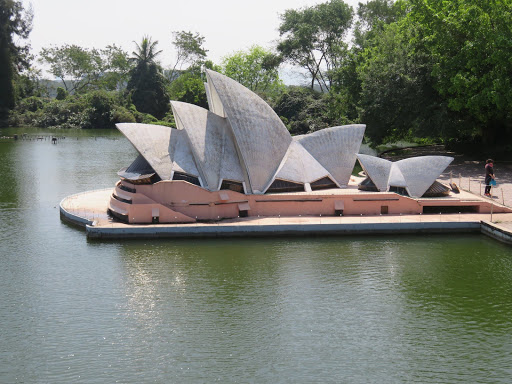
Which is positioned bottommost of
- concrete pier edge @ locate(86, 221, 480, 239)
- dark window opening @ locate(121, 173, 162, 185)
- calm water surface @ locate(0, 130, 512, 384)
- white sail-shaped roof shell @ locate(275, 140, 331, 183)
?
calm water surface @ locate(0, 130, 512, 384)

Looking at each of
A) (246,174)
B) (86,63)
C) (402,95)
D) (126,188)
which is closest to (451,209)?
(246,174)

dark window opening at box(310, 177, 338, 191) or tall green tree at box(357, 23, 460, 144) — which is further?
tall green tree at box(357, 23, 460, 144)

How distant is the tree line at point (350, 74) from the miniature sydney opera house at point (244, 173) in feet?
35.3

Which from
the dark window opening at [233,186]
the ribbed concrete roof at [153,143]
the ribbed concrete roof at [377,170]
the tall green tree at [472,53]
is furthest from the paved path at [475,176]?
the ribbed concrete roof at [153,143]

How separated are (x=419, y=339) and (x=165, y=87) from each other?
75782 millimetres

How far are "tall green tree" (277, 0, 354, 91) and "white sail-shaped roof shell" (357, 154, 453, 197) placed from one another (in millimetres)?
45344

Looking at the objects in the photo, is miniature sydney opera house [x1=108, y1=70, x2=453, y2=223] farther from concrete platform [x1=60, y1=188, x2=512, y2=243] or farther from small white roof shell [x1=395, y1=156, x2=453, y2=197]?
concrete platform [x1=60, y1=188, x2=512, y2=243]

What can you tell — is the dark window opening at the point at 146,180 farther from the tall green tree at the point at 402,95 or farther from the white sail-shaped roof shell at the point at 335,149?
the tall green tree at the point at 402,95

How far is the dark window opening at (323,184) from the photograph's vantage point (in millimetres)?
27828

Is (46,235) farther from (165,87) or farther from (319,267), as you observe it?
(165,87)

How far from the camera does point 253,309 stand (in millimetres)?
17531

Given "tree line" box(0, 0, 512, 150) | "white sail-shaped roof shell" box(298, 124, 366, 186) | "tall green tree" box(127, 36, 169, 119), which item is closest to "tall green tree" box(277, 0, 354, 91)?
"tree line" box(0, 0, 512, 150)

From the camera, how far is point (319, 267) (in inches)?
837

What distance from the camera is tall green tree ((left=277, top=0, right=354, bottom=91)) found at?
72.4 m
